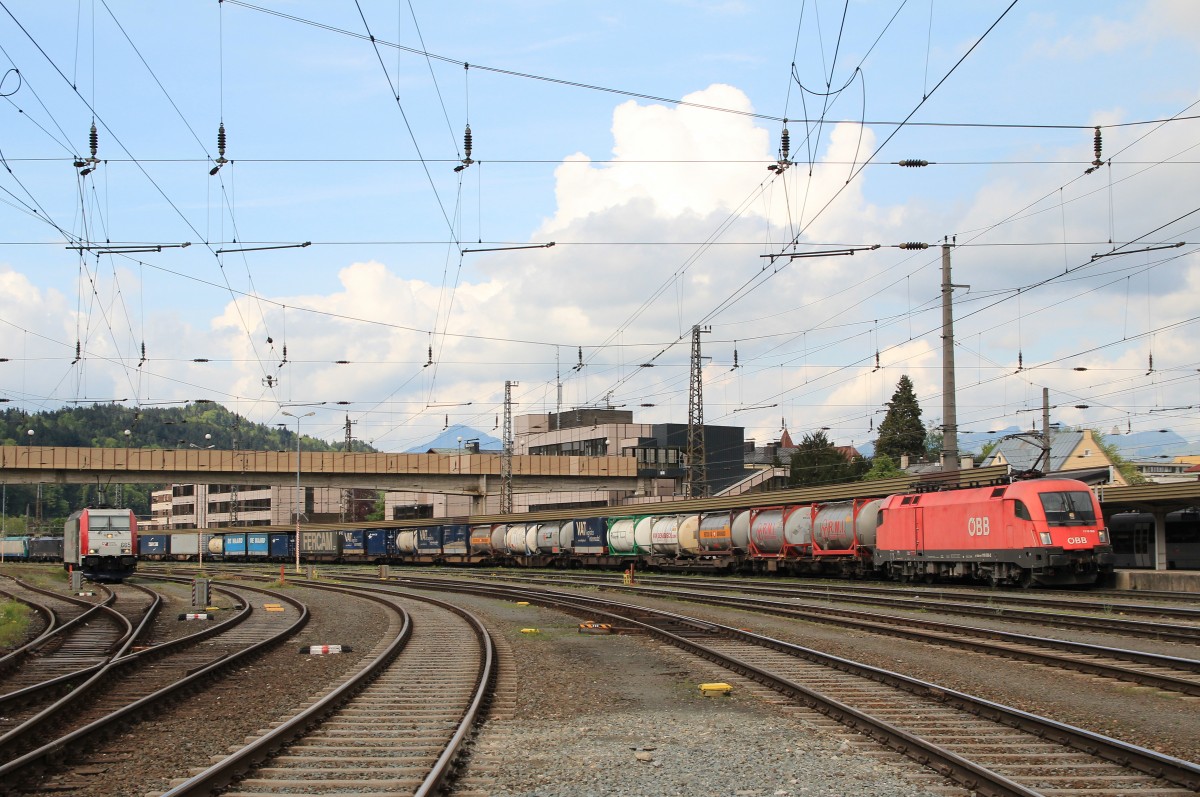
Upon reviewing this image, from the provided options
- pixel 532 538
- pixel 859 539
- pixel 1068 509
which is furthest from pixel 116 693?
pixel 532 538

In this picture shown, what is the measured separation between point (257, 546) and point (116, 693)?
8568 cm

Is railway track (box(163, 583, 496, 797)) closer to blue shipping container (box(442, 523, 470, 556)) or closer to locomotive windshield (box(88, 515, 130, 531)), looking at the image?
locomotive windshield (box(88, 515, 130, 531))

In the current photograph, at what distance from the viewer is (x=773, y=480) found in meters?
113

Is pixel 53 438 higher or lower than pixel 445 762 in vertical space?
higher

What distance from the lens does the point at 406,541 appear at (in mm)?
79312

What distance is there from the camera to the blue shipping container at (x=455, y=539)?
72.7 meters

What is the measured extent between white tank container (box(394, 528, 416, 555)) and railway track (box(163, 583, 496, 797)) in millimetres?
60906

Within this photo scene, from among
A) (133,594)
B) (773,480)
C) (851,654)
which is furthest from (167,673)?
(773,480)

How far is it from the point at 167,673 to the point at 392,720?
253 inches

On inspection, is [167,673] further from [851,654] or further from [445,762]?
[851,654]

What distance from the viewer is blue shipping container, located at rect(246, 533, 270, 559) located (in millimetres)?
95188

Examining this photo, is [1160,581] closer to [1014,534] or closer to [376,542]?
[1014,534]

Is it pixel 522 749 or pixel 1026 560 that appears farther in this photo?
pixel 1026 560

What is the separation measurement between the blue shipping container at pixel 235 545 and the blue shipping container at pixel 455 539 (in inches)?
1255
